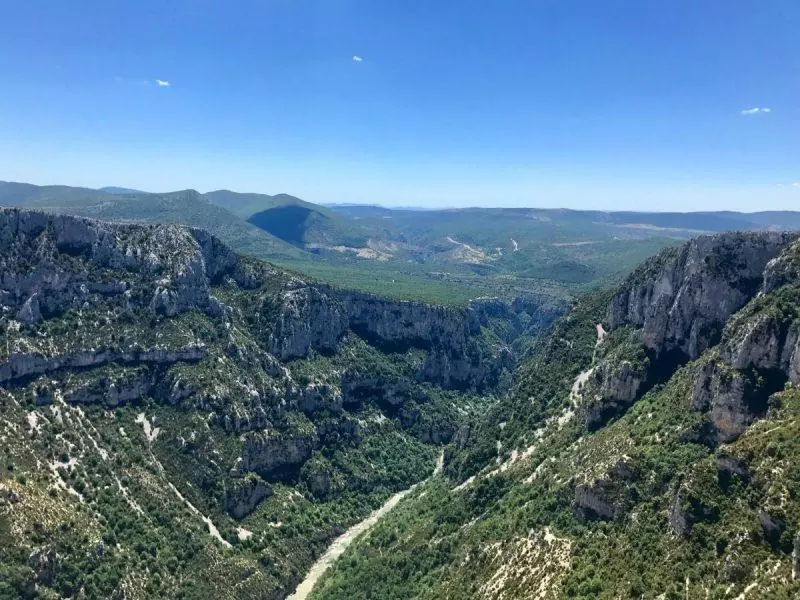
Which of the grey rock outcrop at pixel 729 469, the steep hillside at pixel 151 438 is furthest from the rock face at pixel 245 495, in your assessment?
the grey rock outcrop at pixel 729 469

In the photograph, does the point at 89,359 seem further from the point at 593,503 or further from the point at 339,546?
the point at 593,503

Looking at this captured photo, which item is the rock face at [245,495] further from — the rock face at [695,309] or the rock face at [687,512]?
the rock face at [687,512]

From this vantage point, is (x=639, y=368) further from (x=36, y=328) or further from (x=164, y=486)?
(x=36, y=328)

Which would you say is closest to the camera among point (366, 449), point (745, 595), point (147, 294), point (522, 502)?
point (745, 595)

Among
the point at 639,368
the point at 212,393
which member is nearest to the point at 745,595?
the point at 639,368

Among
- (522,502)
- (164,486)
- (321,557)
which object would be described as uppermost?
(522,502)

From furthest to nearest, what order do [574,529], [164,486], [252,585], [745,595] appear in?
[164,486] → [252,585] → [574,529] → [745,595]
